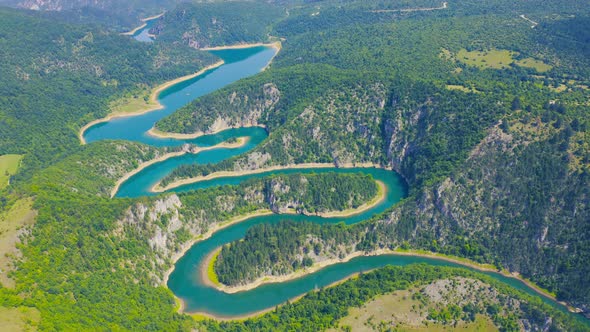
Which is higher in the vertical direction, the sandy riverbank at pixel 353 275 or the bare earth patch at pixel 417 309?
the bare earth patch at pixel 417 309

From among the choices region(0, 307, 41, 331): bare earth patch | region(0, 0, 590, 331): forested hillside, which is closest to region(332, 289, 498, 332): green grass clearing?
region(0, 0, 590, 331): forested hillside

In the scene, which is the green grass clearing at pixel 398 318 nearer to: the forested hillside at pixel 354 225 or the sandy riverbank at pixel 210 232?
the forested hillside at pixel 354 225

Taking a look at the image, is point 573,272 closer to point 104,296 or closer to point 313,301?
point 313,301

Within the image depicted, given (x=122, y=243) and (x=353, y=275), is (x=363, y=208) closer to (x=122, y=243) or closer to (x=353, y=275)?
(x=353, y=275)

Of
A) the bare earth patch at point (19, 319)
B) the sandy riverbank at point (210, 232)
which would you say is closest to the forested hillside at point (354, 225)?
the bare earth patch at point (19, 319)

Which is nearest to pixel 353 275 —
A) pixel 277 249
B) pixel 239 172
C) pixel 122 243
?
pixel 277 249
